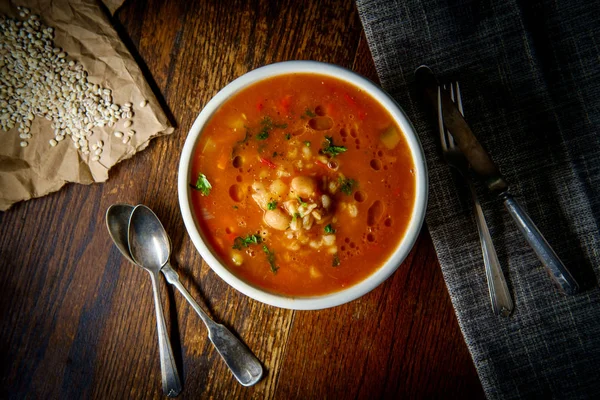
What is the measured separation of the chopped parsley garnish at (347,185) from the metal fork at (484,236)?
0.38 meters

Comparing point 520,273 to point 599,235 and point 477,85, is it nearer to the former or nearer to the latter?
point 599,235

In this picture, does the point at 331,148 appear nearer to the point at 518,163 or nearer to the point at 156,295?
the point at 518,163

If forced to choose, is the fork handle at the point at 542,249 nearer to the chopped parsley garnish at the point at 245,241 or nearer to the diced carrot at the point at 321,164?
the diced carrot at the point at 321,164

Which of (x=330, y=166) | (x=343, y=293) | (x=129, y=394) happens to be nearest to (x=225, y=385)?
(x=129, y=394)

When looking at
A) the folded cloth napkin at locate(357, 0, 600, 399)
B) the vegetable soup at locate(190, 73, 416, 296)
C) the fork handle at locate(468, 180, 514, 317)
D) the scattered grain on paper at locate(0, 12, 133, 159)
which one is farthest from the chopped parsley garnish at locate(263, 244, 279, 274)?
the scattered grain on paper at locate(0, 12, 133, 159)

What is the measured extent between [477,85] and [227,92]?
87cm

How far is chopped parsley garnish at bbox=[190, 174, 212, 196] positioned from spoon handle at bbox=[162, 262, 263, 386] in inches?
16.7

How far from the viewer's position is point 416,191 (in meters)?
1.37

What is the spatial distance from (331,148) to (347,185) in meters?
0.12

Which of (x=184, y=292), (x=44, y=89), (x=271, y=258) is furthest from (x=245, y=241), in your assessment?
(x=44, y=89)

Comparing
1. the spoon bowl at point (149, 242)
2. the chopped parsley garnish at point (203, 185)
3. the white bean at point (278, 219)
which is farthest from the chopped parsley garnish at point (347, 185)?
the spoon bowl at point (149, 242)

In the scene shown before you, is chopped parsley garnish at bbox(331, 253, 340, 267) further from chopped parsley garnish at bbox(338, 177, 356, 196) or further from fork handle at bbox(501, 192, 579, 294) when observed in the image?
fork handle at bbox(501, 192, 579, 294)

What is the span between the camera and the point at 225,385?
172 cm

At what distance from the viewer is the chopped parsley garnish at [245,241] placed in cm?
137
